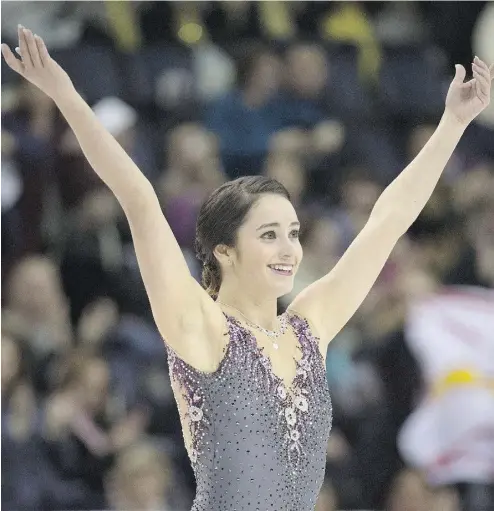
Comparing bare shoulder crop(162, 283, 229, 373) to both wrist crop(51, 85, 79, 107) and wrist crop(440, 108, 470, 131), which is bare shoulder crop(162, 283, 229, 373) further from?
wrist crop(440, 108, 470, 131)

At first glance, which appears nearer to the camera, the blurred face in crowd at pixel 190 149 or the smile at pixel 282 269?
the smile at pixel 282 269

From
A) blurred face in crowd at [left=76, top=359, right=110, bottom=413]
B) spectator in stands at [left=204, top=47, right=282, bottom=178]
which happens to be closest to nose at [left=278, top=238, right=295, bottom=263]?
→ blurred face in crowd at [left=76, top=359, right=110, bottom=413]

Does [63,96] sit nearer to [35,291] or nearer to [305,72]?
[35,291]

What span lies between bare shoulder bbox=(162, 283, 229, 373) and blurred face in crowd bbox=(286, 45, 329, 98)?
4.58 metres

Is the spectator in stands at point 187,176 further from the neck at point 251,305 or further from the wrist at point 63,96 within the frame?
the wrist at point 63,96

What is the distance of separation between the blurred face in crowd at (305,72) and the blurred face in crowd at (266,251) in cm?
440

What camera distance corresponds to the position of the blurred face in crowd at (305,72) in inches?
295

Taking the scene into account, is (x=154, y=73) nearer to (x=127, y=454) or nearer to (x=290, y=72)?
(x=290, y=72)

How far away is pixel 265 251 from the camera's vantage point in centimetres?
317

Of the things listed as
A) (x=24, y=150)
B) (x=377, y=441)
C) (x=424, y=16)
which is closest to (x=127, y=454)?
(x=377, y=441)

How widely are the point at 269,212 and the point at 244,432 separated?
0.59 metres

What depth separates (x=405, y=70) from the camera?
7.76m

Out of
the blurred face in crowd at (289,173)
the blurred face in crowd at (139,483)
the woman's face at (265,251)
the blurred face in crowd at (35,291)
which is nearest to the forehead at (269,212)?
the woman's face at (265,251)

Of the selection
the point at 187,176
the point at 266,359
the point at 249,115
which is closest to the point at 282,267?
the point at 266,359
